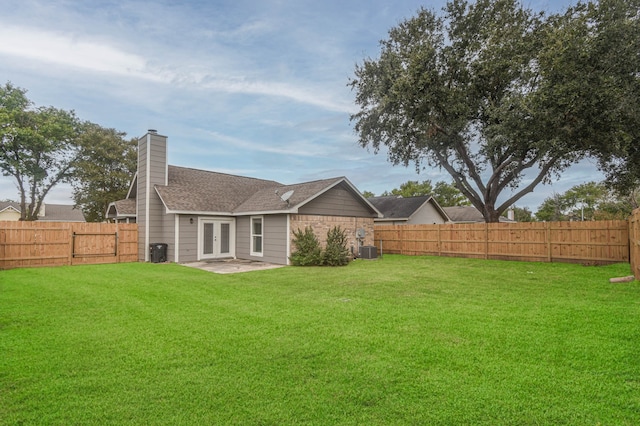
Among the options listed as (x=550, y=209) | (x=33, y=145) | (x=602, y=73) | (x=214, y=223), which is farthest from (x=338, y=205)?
(x=550, y=209)

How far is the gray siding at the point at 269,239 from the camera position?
13.6 metres

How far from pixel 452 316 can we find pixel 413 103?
14.9 m

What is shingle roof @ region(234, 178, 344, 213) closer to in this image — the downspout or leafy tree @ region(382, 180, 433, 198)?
the downspout

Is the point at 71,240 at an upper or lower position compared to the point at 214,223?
lower

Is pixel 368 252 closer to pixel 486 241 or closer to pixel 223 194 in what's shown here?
pixel 486 241

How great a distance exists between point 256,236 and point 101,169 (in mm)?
19622

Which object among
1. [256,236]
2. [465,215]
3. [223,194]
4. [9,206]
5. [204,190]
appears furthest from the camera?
[9,206]

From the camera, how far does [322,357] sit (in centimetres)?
380

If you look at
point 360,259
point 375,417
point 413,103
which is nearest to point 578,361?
point 375,417

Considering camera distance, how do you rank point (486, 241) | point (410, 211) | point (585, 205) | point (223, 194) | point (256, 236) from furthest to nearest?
point (585, 205), point (410, 211), point (223, 194), point (486, 241), point (256, 236)

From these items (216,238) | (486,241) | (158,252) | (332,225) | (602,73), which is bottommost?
(158,252)

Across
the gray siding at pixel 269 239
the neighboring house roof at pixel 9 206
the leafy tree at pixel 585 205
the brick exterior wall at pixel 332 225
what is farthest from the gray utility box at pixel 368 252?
the neighboring house roof at pixel 9 206

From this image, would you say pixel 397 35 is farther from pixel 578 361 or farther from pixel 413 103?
pixel 578 361

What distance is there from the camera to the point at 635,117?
496 inches
